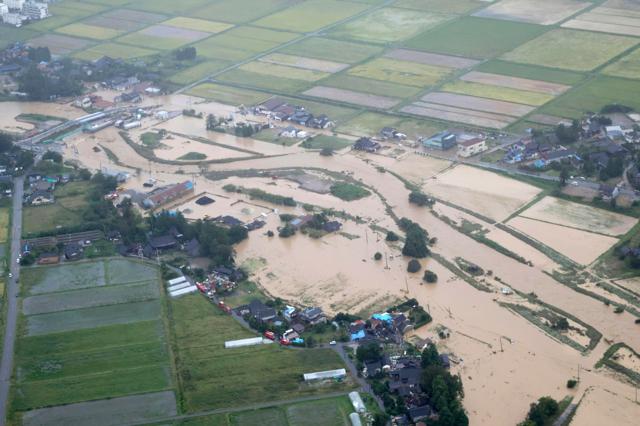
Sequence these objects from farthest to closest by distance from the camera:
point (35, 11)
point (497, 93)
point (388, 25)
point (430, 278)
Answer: point (35, 11)
point (388, 25)
point (497, 93)
point (430, 278)

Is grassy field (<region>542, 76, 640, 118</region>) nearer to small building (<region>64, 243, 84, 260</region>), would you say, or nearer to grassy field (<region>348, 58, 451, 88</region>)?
grassy field (<region>348, 58, 451, 88</region>)

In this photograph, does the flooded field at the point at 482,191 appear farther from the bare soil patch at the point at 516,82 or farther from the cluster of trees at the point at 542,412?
the cluster of trees at the point at 542,412

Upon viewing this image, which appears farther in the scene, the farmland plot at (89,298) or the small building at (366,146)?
the small building at (366,146)

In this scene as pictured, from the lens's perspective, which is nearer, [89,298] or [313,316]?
[313,316]

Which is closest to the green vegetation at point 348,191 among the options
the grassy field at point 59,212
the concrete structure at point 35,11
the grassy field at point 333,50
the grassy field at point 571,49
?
the grassy field at point 59,212

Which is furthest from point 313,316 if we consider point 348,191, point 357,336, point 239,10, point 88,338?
point 239,10

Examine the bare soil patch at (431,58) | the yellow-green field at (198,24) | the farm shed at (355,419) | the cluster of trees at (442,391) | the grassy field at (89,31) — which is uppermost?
the cluster of trees at (442,391)

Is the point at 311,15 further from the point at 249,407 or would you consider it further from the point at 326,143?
the point at 249,407
